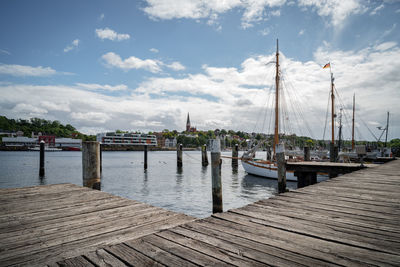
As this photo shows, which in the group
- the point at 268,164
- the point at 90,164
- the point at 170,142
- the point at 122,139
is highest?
the point at 122,139

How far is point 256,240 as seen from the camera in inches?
95.5

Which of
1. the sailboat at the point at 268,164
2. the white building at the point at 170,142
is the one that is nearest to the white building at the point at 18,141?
the white building at the point at 170,142

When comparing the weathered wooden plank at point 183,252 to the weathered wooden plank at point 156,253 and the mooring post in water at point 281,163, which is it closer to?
the weathered wooden plank at point 156,253

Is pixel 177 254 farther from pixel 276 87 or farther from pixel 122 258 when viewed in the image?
pixel 276 87

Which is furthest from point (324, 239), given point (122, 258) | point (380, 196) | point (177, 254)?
point (380, 196)

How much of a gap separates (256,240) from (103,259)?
1423mm

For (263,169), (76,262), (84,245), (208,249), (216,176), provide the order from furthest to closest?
(263,169), (216,176), (84,245), (208,249), (76,262)

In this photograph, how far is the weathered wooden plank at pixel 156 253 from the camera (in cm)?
196

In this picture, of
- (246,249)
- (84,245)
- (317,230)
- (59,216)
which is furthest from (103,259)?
(317,230)

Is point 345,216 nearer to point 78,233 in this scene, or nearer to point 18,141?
point 78,233

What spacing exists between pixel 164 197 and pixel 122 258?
1216 centimetres

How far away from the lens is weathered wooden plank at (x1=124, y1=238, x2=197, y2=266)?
1.96 m

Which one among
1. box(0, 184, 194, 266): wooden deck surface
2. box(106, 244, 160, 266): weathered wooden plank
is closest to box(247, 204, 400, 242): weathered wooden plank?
box(0, 184, 194, 266): wooden deck surface

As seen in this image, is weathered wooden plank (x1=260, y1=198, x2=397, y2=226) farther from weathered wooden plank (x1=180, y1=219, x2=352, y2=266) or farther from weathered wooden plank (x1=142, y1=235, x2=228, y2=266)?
weathered wooden plank (x1=142, y1=235, x2=228, y2=266)
